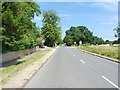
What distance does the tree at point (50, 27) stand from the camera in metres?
78.3

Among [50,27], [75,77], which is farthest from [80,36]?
[75,77]

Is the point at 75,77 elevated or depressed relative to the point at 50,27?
depressed

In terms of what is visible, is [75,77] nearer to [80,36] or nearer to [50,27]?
[50,27]

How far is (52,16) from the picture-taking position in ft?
276

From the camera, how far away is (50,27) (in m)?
79.3

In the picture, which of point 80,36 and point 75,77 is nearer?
point 75,77

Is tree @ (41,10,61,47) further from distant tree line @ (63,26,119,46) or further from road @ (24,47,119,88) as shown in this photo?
road @ (24,47,119,88)

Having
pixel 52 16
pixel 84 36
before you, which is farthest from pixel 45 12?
pixel 84 36

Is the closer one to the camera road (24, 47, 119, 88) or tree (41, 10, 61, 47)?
road (24, 47, 119, 88)

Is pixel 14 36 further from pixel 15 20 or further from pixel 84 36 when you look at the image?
pixel 84 36

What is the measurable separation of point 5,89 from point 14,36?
10.8 meters

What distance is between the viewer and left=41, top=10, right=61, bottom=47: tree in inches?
3083

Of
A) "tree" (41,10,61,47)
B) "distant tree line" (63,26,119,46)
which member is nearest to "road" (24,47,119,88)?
Answer: "tree" (41,10,61,47)

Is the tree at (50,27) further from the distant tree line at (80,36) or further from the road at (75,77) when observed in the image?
the road at (75,77)
